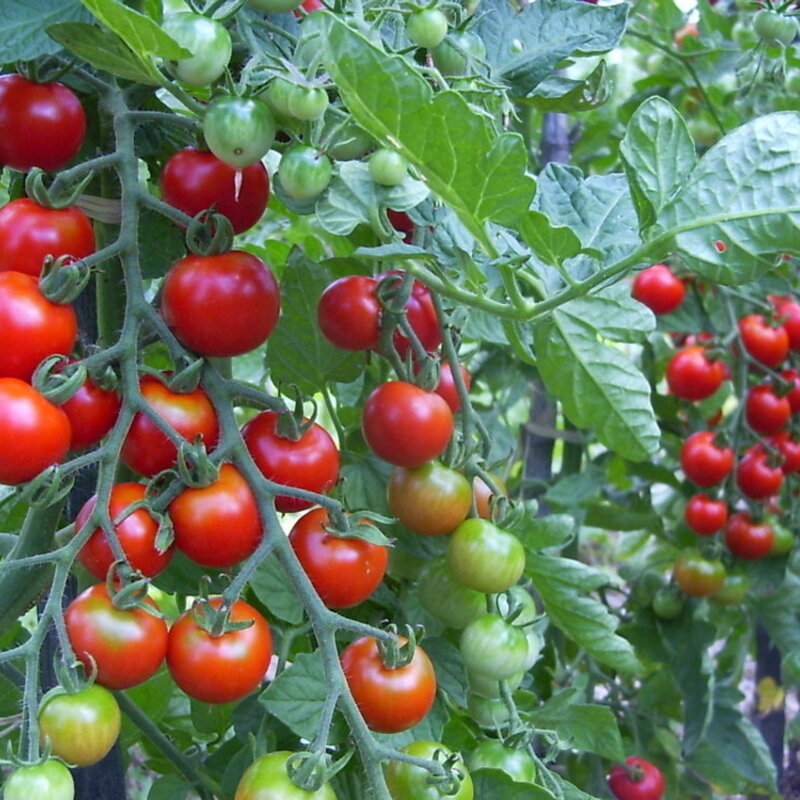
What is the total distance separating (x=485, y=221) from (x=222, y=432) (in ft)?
0.59

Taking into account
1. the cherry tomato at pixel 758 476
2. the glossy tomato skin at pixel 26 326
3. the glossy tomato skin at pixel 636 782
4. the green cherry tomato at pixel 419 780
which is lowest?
the glossy tomato skin at pixel 636 782

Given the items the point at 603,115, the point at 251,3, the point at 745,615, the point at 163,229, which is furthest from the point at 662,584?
the point at 251,3

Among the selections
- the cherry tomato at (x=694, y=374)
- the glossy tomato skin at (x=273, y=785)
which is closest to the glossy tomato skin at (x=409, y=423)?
the glossy tomato skin at (x=273, y=785)

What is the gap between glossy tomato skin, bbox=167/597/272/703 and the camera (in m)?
0.52

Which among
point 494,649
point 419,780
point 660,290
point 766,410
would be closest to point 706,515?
point 766,410

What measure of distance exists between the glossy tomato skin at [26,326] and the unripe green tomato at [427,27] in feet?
0.78

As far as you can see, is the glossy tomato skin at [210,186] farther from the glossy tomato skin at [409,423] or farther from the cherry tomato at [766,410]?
the cherry tomato at [766,410]

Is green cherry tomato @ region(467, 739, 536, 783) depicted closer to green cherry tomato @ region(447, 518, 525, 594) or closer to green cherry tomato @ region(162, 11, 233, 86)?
green cherry tomato @ region(447, 518, 525, 594)

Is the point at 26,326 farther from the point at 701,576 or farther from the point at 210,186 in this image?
the point at 701,576

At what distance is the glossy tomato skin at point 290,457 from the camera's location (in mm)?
588

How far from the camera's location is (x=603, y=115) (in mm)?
1593

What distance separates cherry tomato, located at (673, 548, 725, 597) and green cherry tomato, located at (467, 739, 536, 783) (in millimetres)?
845

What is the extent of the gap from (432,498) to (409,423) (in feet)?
0.18

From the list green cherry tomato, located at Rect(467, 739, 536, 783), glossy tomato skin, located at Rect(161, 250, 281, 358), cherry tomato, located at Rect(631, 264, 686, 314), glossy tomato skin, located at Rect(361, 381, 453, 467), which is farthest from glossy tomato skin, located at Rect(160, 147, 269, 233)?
cherry tomato, located at Rect(631, 264, 686, 314)
